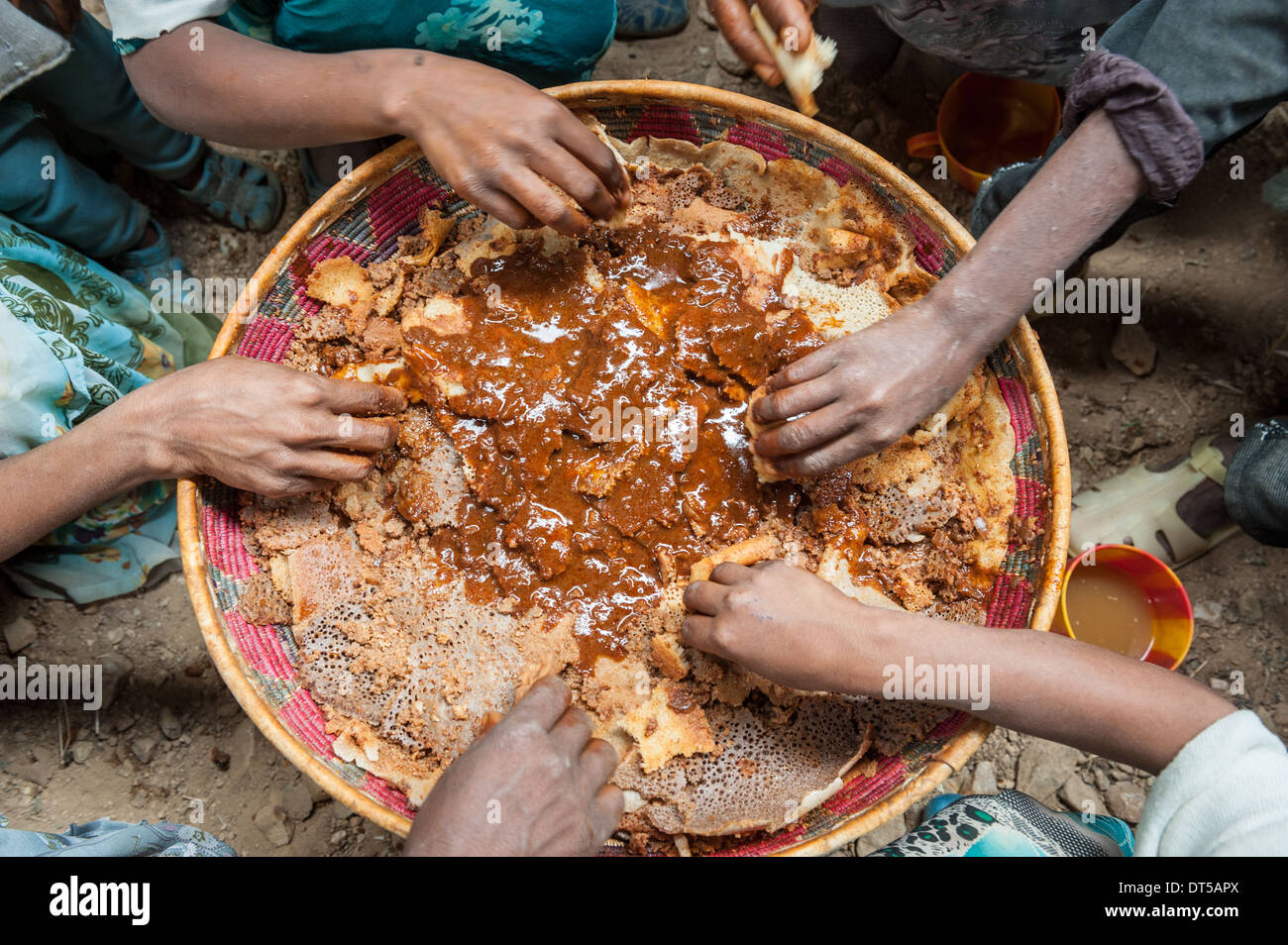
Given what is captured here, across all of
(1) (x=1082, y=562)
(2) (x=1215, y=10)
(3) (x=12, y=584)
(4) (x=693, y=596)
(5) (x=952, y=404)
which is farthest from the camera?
(3) (x=12, y=584)

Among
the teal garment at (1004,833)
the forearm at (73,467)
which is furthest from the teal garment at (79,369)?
the teal garment at (1004,833)

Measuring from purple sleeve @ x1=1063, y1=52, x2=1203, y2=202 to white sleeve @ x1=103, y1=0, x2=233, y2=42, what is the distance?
150 centimetres

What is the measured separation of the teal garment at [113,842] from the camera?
1406 mm

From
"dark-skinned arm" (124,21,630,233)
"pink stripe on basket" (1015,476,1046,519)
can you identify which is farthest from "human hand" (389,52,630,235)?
"pink stripe on basket" (1015,476,1046,519)

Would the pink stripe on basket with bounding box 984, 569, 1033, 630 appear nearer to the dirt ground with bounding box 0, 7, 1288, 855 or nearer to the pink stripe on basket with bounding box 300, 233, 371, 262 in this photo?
the dirt ground with bounding box 0, 7, 1288, 855

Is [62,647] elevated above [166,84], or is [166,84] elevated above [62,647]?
[166,84]

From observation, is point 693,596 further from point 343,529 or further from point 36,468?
point 36,468

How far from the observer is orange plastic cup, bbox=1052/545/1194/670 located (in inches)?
77.2

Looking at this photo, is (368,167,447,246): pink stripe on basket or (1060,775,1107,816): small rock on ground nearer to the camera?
(368,167,447,246): pink stripe on basket

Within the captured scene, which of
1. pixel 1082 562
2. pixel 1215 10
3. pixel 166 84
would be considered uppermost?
pixel 1215 10

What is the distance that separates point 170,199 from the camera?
8.12 ft

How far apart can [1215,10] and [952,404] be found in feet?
2.36
